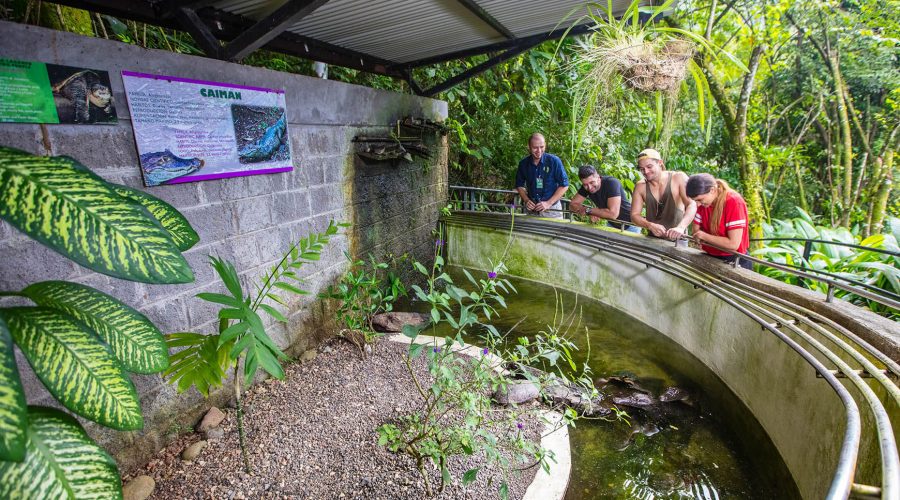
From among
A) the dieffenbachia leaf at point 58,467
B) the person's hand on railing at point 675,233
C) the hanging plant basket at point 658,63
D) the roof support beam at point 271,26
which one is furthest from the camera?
the person's hand on railing at point 675,233

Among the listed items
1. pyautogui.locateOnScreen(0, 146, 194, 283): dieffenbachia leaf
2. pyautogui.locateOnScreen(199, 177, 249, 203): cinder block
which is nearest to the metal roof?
pyautogui.locateOnScreen(199, 177, 249, 203): cinder block

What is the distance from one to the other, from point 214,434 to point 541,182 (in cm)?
432

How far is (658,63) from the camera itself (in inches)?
104

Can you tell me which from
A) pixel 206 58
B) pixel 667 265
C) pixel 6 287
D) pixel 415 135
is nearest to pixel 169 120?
pixel 206 58

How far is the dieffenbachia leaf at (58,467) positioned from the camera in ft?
2.59

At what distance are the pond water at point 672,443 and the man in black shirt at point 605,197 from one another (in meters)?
1.46

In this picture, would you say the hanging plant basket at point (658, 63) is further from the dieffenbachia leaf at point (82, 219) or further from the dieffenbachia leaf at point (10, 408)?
the dieffenbachia leaf at point (10, 408)

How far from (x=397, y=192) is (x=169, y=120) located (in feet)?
8.38

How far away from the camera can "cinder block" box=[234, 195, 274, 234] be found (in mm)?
2738

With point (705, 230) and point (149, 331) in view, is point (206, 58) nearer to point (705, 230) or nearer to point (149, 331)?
point (149, 331)

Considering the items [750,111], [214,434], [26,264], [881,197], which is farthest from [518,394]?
[750,111]

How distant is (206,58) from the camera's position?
246 cm

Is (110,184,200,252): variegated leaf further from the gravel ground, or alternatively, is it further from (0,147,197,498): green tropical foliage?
the gravel ground

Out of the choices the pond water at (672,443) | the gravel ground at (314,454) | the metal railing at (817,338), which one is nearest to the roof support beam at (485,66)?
the metal railing at (817,338)
